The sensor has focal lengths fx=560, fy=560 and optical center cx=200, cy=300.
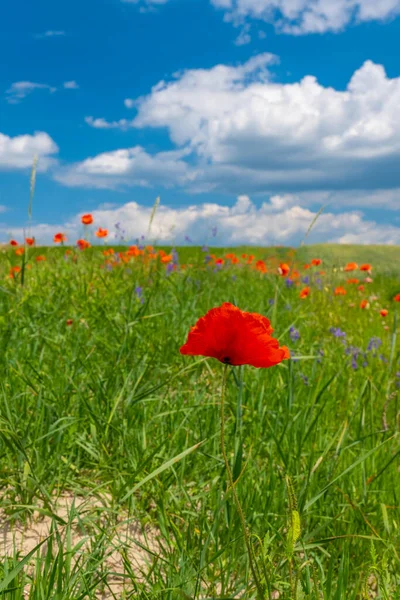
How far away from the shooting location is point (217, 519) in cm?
156

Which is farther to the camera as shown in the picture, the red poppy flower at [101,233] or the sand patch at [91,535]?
the red poppy flower at [101,233]

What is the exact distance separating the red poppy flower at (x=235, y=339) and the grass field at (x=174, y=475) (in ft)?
0.87

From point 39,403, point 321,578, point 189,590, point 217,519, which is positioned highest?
point 39,403

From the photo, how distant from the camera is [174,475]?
6.61 ft

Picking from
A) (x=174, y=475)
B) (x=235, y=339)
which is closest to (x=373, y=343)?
(x=174, y=475)

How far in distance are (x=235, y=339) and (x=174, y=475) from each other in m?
1.04

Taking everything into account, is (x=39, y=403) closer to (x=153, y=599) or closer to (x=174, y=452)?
(x=174, y=452)

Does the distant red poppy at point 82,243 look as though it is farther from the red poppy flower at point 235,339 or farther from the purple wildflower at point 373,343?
the red poppy flower at point 235,339

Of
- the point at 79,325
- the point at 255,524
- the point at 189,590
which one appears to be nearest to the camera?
the point at 189,590

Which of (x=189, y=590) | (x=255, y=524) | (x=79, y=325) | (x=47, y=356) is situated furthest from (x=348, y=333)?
(x=189, y=590)

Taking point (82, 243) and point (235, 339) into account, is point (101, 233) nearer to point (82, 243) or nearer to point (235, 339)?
point (82, 243)

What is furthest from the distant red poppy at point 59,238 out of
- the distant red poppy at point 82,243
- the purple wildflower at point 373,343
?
the purple wildflower at point 373,343

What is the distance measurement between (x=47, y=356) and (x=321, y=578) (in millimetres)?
1855

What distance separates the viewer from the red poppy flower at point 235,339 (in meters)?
1.14
